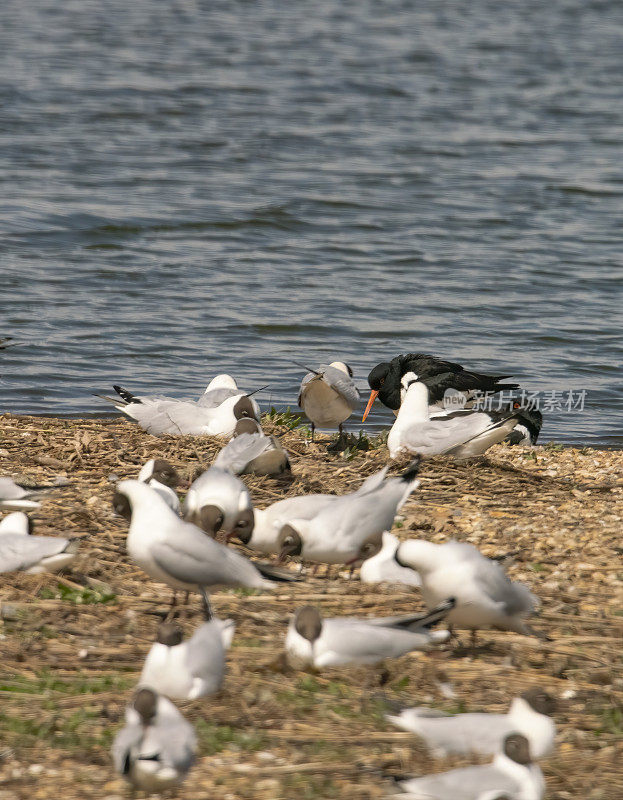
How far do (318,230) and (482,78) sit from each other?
12.1 m

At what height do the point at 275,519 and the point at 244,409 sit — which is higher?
the point at 275,519

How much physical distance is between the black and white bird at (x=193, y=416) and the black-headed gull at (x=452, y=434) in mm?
964

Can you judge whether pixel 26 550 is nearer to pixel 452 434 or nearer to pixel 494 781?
pixel 494 781

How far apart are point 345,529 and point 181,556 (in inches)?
35.7

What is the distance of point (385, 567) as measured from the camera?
536cm

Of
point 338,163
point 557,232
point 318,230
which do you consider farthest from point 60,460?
point 338,163

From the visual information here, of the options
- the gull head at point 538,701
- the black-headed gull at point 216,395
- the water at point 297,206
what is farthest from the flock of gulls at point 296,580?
the water at point 297,206

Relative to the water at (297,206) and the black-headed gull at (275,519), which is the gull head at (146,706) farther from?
the water at (297,206)

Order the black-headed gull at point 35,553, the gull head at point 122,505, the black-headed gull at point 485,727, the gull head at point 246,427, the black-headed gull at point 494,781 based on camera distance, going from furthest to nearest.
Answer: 1. the gull head at point 246,427
2. the gull head at point 122,505
3. the black-headed gull at point 35,553
4. the black-headed gull at point 485,727
5. the black-headed gull at point 494,781

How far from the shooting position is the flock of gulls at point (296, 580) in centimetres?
351

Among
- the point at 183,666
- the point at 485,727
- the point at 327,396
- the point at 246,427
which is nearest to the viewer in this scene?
the point at 485,727

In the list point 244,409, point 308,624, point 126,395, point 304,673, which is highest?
point 308,624

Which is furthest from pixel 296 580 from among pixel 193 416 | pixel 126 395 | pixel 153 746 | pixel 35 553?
pixel 126 395

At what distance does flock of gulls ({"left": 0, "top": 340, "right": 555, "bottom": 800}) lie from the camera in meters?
3.51
